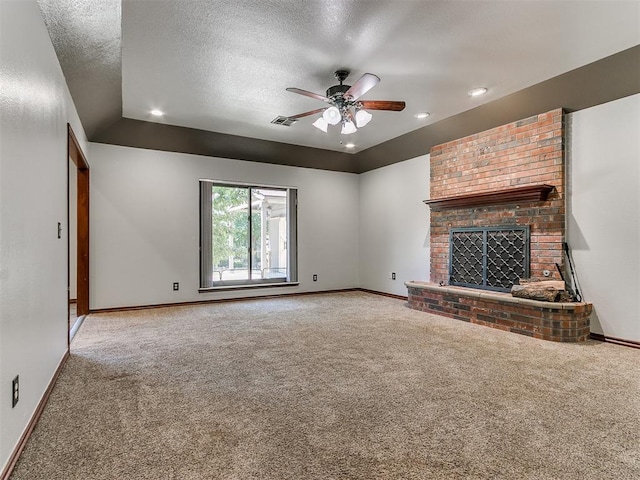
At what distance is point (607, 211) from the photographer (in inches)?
146

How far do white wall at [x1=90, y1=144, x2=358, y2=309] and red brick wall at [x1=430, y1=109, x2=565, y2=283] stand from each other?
2.58 meters

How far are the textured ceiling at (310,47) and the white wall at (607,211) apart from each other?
578mm

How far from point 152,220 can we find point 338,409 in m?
4.46

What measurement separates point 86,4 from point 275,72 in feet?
5.34

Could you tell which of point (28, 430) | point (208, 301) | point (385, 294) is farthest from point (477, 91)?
point (208, 301)

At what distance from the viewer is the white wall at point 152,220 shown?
16.9 ft

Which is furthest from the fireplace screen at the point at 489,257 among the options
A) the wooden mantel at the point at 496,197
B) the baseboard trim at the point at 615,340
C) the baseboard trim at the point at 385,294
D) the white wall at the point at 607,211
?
the baseboard trim at the point at 385,294

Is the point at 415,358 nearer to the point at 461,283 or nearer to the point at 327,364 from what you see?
the point at 327,364

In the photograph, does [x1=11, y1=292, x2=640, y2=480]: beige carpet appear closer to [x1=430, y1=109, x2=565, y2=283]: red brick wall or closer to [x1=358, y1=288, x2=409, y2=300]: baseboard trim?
[x1=430, y1=109, x2=565, y2=283]: red brick wall

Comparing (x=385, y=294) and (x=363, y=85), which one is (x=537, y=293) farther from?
(x=385, y=294)

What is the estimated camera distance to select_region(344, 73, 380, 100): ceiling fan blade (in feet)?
9.85

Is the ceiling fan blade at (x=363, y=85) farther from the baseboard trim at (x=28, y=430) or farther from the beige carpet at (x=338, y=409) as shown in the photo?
the baseboard trim at (x=28, y=430)

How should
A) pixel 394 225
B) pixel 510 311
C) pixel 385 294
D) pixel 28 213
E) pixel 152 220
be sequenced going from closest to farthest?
pixel 28 213 < pixel 510 311 < pixel 152 220 < pixel 394 225 < pixel 385 294

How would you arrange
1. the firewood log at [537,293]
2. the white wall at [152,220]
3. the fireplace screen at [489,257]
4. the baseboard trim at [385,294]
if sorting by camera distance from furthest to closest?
the baseboard trim at [385,294] < the white wall at [152,220] < the fireplace screen at [489,257] < the firewood log at [537,293]
